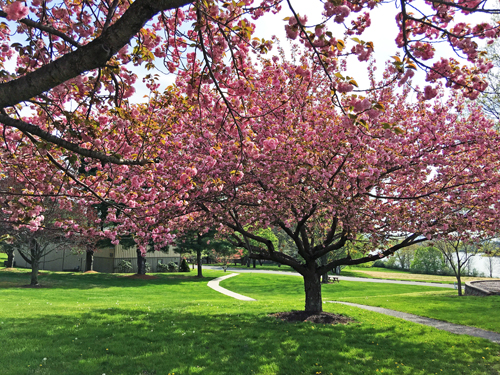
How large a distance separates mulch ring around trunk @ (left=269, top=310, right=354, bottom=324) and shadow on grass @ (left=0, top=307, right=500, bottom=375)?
760 mm

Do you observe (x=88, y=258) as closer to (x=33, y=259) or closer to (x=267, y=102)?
(x=33, y=259)

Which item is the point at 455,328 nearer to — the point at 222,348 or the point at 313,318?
the point at 313,318

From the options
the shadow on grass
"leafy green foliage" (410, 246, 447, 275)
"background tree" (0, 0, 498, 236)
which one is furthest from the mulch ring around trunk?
"leafy green foliage" (410, 246, 447, 275)

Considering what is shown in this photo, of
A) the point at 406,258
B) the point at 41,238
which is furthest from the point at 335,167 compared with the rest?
the point at 406,258

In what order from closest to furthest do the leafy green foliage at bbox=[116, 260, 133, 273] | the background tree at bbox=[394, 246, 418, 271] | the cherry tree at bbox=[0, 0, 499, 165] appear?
the cherry tree at bbox=[0, 0, 499, 165]
the leafy green foliage at bbox=[116, 260, 133, 273]
the background tree at bbox=[394, 246, 418, 271]

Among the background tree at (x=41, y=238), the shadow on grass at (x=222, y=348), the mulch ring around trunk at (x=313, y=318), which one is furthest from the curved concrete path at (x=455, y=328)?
the background tree at (x=41, y=238)

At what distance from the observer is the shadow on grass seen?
609 cm

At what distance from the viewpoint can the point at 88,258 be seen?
35625 mm

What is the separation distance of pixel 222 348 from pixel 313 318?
4.69 meters

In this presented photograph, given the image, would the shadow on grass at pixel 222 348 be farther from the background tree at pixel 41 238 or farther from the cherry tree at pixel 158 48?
the background tree at pixel 41 238

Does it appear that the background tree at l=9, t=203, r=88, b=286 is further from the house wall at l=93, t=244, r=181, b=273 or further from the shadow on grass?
the house wall at l=93, t=244, r=181, b=273

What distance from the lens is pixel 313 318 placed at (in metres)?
11.0

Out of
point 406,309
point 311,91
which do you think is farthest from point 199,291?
point 311,91

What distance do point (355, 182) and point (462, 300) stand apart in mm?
14256
